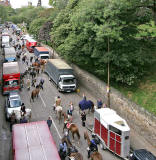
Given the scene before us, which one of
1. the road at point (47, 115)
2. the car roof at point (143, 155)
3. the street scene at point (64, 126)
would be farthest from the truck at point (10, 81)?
the car roof at point (143, 155)

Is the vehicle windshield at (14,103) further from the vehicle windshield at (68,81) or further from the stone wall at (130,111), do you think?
the stone wall at (130,111)

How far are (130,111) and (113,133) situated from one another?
490 cm

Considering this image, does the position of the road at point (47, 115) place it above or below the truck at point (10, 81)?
below

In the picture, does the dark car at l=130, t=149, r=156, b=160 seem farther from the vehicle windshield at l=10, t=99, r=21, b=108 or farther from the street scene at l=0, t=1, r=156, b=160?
the vehicle windshield at l=10, t=99, r=21, b=108

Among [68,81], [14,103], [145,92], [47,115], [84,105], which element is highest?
[68,81]

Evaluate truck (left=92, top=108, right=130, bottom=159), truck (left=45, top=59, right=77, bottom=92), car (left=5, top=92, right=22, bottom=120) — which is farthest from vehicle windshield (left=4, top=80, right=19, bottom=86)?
truck (left=92, top=108, right=130, bottom=159)

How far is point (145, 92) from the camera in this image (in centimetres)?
2181

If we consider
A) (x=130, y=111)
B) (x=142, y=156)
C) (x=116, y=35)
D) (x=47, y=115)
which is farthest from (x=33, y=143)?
(x=116, y=35)

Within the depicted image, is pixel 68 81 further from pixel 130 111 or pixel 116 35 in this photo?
pixel 130 111

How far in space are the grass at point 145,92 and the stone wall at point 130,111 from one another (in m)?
0.93

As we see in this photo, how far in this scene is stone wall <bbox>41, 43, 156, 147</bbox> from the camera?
57.6 ft

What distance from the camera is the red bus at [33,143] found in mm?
11602

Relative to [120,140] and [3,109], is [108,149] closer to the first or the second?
[120,140]

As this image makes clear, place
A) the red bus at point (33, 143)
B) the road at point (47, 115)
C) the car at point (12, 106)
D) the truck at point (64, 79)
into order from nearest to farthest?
the red bus at point (33, 143) → the road at point (47, 115) → the car at point (12, 106) → the truck at point (64, 79)
